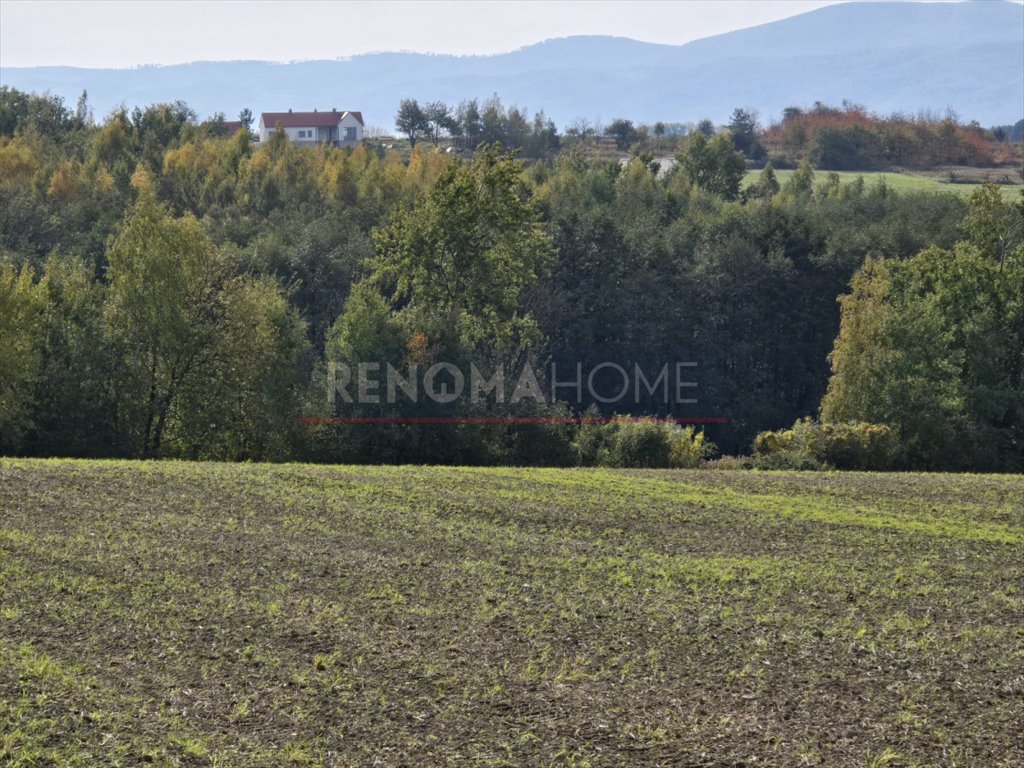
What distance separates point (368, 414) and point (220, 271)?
29.7ft

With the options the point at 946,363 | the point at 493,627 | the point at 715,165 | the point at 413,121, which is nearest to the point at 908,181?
the point at 715,165

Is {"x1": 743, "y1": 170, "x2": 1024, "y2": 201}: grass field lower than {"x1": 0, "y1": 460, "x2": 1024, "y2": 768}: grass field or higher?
higher

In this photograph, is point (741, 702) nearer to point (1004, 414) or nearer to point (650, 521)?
point (650, 521)

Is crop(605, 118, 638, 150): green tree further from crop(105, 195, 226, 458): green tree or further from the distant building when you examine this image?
crop(105, 195, 226, 458): green tree

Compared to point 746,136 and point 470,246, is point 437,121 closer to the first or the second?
point 746,136

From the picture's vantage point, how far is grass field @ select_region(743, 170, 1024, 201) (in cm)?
10670

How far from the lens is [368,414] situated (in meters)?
38.5

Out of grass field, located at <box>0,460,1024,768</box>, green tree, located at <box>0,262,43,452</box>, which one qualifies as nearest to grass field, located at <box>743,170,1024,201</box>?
green tree, located at <box>0,262,43,452</box>

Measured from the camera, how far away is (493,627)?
1598cm

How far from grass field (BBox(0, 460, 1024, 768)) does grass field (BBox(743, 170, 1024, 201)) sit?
85.7m

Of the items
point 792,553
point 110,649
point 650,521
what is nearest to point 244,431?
point 650,521

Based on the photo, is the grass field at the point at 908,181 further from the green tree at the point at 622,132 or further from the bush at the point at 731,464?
the bush at the point at 731,464

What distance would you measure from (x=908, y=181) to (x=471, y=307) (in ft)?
267

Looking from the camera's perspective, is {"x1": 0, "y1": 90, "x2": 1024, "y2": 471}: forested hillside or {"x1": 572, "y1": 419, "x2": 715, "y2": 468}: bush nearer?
{"x1": 572, "y1": 419, "x2": 715, "y2": 468}: bush
